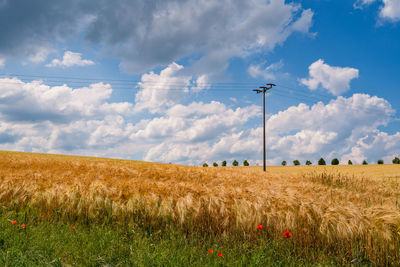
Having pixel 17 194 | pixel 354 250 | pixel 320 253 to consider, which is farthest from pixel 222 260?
pixel 17 194

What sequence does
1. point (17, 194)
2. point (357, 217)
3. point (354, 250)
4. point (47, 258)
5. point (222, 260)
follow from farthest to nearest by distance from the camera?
point (17, 194) → point (357, 217) → point (354, 250) → point (47, 258) → point (222, 260)

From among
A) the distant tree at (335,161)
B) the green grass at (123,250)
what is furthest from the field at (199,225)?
the distant tree at (335,161)

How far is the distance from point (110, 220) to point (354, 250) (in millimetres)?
4425

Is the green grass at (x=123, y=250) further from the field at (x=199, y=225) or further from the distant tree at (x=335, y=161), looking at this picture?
the distant tree at (x=335, y=161)

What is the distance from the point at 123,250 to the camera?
4098mm

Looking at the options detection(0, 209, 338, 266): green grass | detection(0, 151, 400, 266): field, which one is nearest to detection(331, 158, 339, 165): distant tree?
detection(0, 151, 400, 266): field

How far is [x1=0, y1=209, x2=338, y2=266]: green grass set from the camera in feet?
12.3

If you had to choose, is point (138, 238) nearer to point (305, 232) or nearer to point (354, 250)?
point (305, 232)

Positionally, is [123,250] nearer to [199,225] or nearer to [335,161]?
[199,225]

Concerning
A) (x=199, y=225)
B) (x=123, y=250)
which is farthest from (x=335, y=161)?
(x=123, y=250)

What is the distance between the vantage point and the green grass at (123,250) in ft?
12.3

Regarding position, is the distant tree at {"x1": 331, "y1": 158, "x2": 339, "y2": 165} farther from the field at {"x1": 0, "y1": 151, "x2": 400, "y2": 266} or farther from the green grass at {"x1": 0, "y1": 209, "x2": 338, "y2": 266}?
the green grass at {"x1": 0, "y1": 209, "x2": 338, "y2": 266}

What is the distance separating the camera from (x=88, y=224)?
227 inches

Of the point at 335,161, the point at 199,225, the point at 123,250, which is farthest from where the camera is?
the point at 335,161
